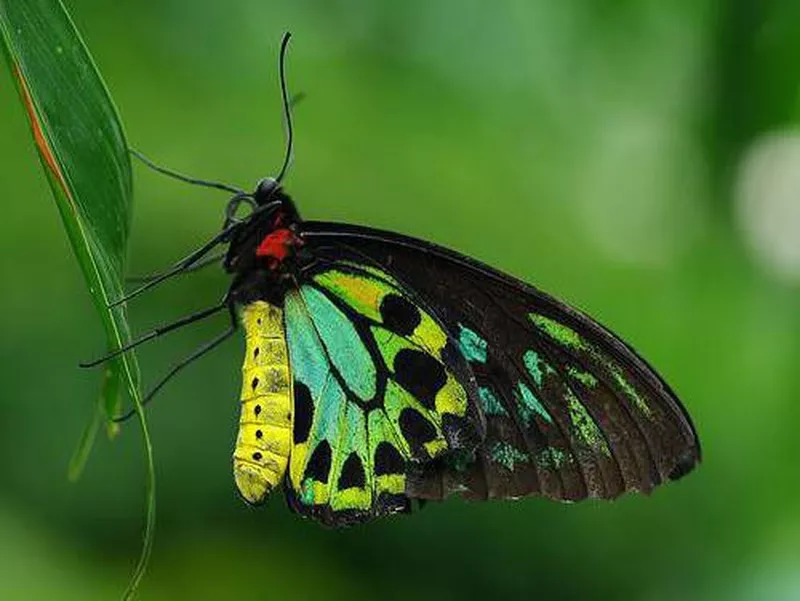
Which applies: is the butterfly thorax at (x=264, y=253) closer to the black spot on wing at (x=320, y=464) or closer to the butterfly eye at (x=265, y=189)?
the butterfly eye at (x=265, y=189)

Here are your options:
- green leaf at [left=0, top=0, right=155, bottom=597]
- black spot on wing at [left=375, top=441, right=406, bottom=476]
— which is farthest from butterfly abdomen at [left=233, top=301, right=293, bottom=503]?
green leaf at [left=0, top=0, right=155, bottom=597]

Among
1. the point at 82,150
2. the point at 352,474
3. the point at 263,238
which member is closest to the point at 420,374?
the point at 352,474

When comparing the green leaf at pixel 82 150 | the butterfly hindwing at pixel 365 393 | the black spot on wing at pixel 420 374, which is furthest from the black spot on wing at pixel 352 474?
the green leaf at pixel 82 150

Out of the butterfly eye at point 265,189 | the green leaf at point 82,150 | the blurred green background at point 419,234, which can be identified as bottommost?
the green leaf at point 82,150

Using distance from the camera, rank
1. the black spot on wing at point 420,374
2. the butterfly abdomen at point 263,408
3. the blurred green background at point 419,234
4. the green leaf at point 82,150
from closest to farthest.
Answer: the green leaf at point 82,150 < the butterfly abdomen at point 263,408 < the black spot on wing at point 420,374 < the blurred green background at point 419,234

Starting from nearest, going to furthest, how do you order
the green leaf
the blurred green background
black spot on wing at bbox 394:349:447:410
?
the green leaf, black spot on wing at bbox 394:349:447:410, the blurred green background

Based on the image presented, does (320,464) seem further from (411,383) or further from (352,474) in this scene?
(411,383)

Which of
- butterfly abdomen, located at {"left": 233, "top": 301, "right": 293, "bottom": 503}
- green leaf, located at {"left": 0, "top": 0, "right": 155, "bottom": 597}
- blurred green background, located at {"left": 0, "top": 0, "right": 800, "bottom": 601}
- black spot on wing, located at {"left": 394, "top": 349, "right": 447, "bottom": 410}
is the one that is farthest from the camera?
blurred green background, located at {"left": 0, "top": 0, "right": 800, "bottom": 601}

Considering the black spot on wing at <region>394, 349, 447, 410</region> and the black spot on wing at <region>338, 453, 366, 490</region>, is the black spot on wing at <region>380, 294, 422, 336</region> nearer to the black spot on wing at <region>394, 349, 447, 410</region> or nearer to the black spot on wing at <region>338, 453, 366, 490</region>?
the black spot on wing at <region>394, 349, 447, 410</region>

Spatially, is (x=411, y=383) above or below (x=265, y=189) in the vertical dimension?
below
